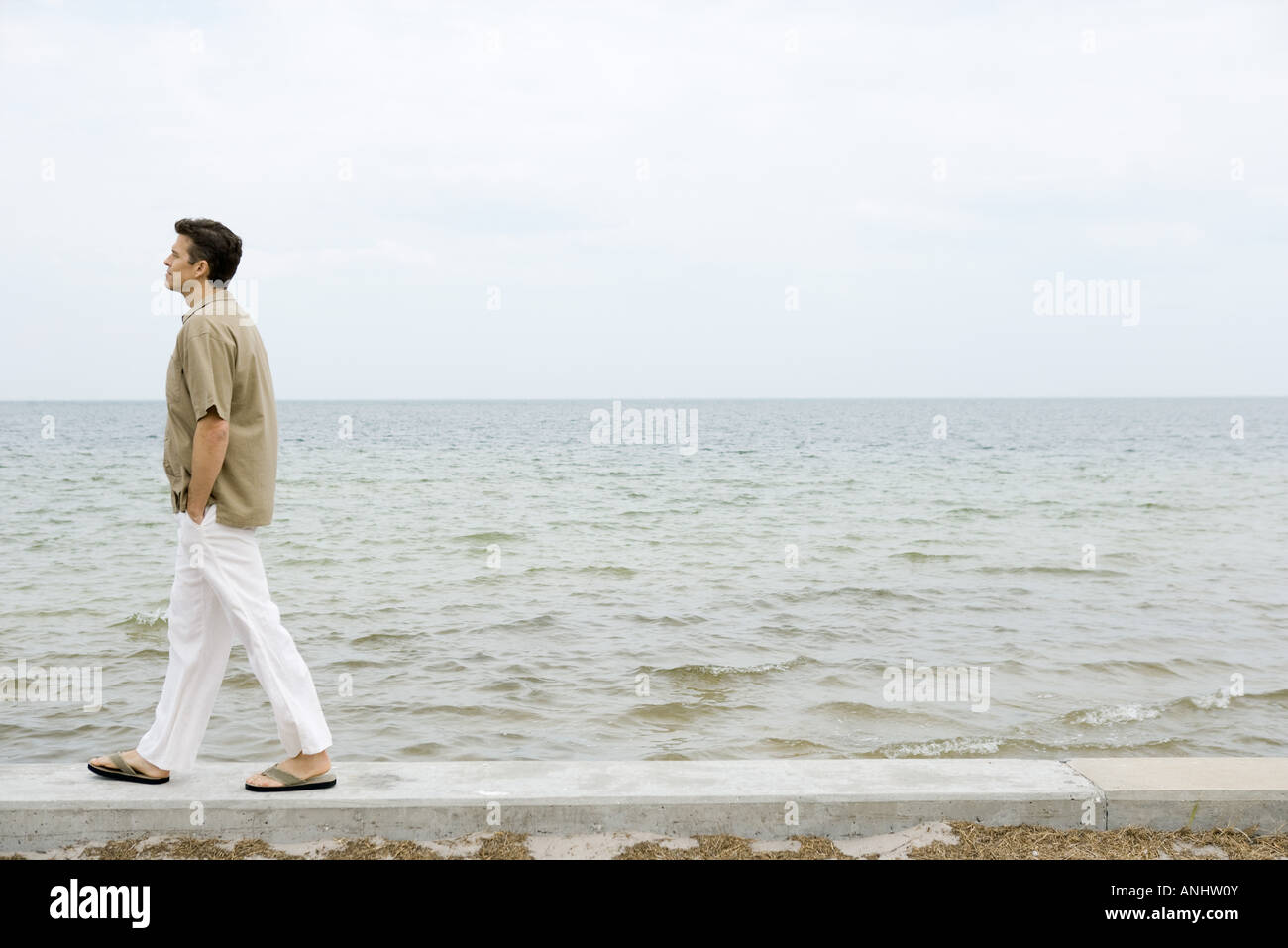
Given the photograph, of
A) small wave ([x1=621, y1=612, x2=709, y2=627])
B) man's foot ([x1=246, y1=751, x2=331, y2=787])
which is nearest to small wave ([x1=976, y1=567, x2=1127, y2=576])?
small wave ([x1=621, y1=612, x2=709, y2=627])

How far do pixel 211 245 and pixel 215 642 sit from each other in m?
1.31

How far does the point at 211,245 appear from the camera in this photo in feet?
11.8

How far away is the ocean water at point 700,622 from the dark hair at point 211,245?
269 centimetres

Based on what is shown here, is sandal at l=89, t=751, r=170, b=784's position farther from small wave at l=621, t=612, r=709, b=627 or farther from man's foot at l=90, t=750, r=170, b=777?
small wave at l=621, t=612, r=709, b=627

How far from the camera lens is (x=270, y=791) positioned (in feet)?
11.3

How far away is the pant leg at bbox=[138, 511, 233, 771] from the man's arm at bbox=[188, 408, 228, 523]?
11 centimetres

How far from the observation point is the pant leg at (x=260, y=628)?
11.4 feet

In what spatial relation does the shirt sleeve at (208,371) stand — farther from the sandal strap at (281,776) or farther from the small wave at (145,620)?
the small wave at (145,620)

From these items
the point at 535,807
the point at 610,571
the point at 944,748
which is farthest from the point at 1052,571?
the point at 535,807

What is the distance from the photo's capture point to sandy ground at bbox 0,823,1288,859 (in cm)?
318

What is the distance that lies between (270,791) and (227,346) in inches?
55.6
